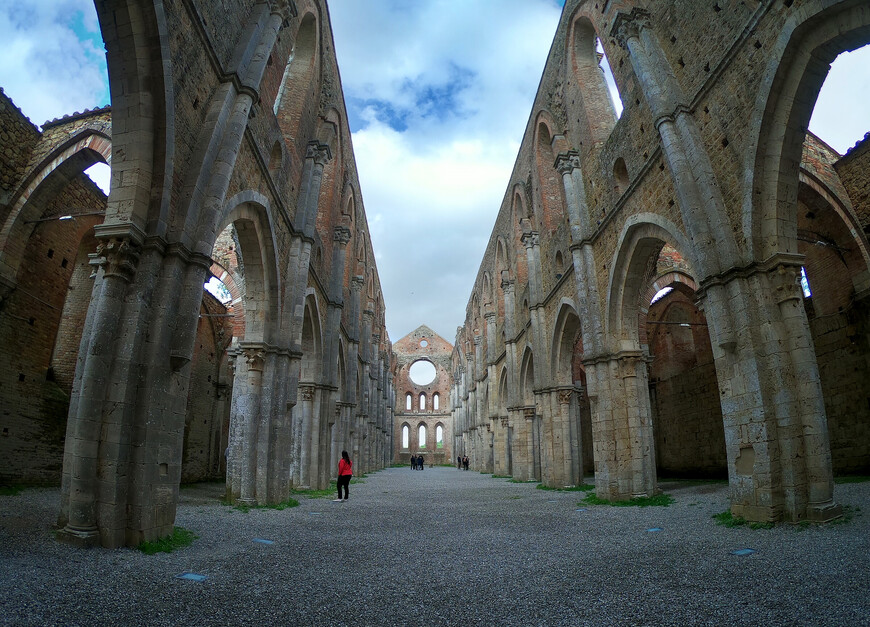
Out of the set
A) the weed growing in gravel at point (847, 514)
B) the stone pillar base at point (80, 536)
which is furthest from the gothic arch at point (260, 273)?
the weed growing in gravel at point (847, 514)

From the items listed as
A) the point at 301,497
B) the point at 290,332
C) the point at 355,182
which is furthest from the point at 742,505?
the point at 355,182

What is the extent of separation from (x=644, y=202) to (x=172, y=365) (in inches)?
389

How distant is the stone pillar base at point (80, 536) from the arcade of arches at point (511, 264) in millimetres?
23

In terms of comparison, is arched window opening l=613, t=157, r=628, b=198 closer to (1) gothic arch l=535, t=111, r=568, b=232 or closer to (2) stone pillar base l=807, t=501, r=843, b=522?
(1) gothic arch l=535, t=111, r=568, b=232

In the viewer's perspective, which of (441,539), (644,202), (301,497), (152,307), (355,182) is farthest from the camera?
(355,182)

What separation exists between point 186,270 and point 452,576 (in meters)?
5.16

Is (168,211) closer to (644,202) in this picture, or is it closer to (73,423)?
(73,423)

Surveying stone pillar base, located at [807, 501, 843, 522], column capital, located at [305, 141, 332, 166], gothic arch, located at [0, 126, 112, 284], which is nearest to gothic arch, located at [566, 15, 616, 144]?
column capital, located at [305, 141, 332, 166]

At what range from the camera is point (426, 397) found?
5662 centimetres

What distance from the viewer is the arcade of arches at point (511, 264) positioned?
6.06 meters

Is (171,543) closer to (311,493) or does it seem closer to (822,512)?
(822,512)

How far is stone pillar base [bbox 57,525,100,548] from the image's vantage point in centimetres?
511

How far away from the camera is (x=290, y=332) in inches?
475

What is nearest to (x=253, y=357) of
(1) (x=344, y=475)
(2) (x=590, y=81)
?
(1) (x=344, y=475)
